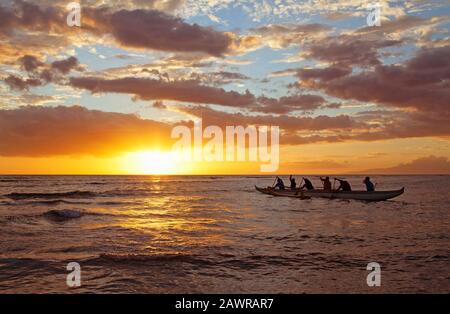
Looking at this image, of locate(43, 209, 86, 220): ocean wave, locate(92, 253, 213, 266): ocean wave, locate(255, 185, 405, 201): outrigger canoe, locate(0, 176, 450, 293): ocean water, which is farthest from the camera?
locate(255, 185, 405, 201): outrigger canoe

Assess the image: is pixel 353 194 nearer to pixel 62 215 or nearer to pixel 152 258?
pixel 62 215

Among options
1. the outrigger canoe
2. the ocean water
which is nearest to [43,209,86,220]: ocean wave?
the ocean water

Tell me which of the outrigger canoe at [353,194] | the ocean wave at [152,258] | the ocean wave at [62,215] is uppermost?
the outrigger canoe at [353,194]

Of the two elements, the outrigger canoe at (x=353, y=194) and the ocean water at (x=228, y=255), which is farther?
the outrigger canoe at (x=353, y=194)

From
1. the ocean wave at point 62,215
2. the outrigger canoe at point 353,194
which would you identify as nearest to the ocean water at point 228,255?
the ocean wave at point 62,215

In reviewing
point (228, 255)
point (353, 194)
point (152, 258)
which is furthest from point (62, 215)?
point (353, 194)

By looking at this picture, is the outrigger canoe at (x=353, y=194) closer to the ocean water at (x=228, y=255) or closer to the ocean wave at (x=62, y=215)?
the ocean water at (x=228, y=255)

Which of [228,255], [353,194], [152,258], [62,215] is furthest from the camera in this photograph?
[353,194]

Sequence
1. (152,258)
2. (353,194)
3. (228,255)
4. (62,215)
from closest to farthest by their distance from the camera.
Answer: (152,258)
(228,255)
(62,215)
(353,194)

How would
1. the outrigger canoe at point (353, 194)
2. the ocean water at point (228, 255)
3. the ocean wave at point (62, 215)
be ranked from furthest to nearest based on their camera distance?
1. the outrigger canoe at point (353, 194)
2. the ocean wave at point (62, 215)
3. the ocean water at point (228, 255)

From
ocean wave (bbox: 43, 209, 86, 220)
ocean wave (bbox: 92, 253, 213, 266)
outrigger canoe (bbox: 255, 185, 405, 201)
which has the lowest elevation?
ocean wave (bbox: 43, 209, 86, 220)

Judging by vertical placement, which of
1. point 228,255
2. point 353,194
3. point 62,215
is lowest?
point 62,215

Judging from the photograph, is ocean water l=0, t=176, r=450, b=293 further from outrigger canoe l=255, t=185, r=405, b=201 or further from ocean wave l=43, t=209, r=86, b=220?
outrigger canoe l=255, t=185, r=405, b=201
